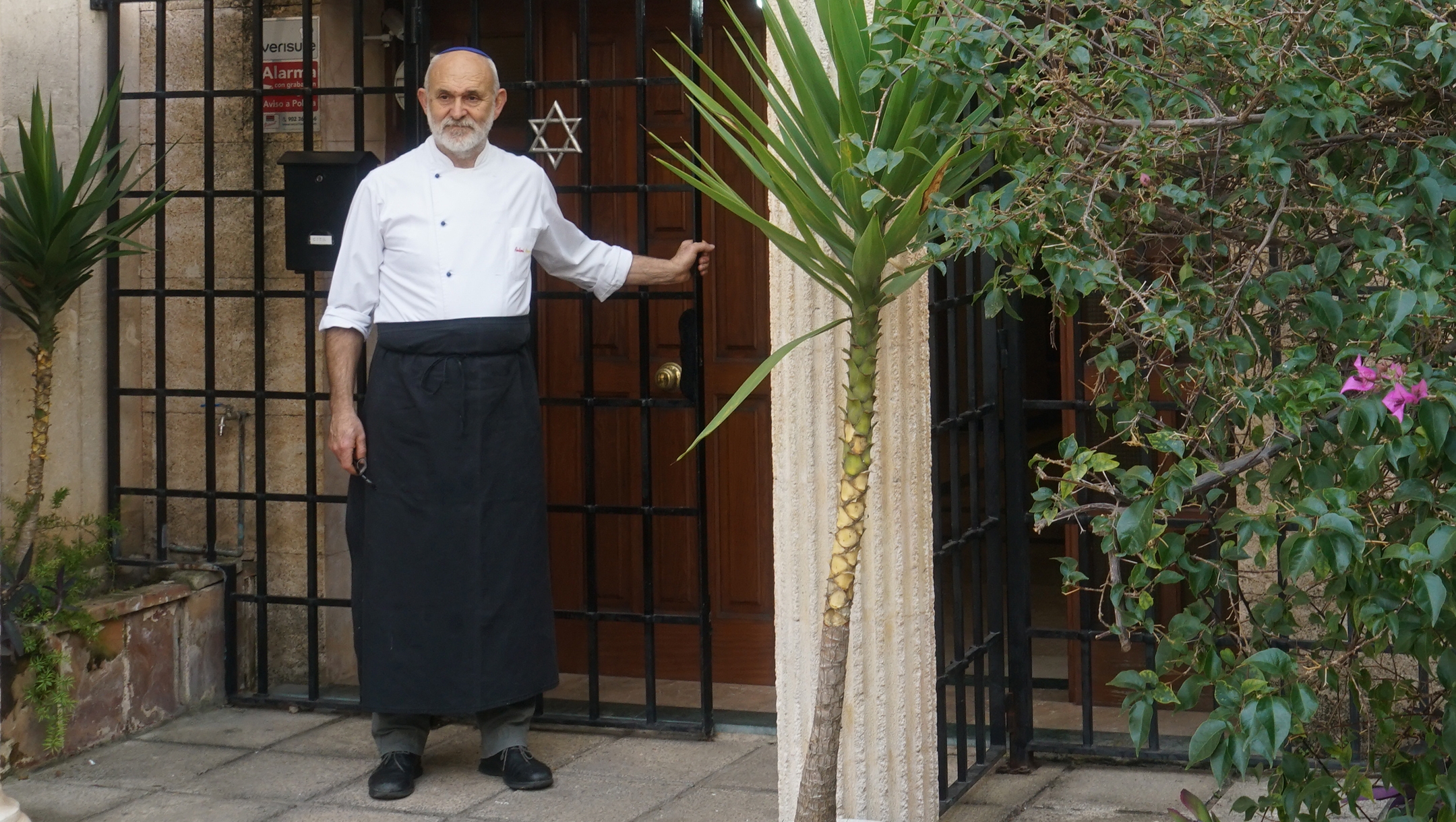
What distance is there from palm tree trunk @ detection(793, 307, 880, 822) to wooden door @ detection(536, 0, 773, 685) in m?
2.28

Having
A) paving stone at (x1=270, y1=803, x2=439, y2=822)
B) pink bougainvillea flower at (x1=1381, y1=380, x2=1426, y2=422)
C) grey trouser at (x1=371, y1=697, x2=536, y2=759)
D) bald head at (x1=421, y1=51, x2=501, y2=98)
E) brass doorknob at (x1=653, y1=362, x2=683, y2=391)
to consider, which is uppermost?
bald head at (x1=421, y1=51, x2=501, y2=98)

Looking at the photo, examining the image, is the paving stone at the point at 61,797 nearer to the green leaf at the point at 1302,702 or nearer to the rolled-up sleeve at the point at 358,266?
the rolled-up sleeve at the point at 358,266

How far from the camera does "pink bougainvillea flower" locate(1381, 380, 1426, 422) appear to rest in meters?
1.97

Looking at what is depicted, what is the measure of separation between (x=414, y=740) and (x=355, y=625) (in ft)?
1.23

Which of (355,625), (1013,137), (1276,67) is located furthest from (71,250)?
(1276,67)

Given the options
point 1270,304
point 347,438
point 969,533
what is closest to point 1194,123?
point 1270,304

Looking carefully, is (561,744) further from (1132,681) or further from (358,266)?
(1132,681)

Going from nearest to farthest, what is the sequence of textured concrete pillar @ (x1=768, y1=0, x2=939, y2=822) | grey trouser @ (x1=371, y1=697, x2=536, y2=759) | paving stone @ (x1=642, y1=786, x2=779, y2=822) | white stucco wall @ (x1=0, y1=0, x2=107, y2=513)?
textured concrete pillar @ (x1=768, y1=0, x2=939, y2=822)
paving stone @ (x1=642, y1=786, x2=779, y2=822)
grey trouser @ (x1=371, y1=697, x2=536, y2=759)
white stucco wall @ (x1=0, y1=0, x2=107, y2=513)

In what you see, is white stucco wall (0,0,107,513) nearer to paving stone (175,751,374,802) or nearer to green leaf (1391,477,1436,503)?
paving stone (175,751,374,802)

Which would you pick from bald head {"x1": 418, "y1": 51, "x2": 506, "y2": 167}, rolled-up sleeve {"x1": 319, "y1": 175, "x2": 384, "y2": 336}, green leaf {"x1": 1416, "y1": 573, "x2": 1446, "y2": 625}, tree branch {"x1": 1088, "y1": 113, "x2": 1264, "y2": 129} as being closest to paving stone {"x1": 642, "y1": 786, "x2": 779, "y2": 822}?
rolled-up sleeve {"x1": 319, "y1": 175, "x2": 384, "y2": 336}

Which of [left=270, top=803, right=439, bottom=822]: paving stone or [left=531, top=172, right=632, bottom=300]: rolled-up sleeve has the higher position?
[left=531, top=172, right=632, bottom=300]: rolled-up sleeve

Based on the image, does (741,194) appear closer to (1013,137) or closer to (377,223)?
(377,223)

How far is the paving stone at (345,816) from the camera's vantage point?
4.10 metres

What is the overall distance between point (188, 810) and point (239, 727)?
2.71 feet
